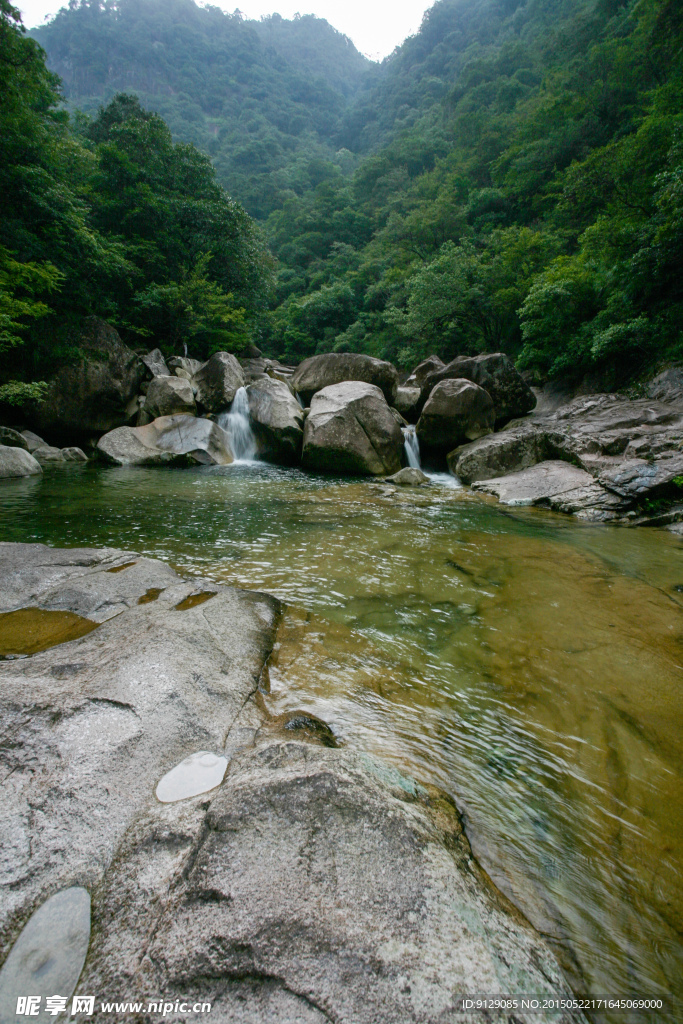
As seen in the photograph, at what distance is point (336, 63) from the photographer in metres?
94.2

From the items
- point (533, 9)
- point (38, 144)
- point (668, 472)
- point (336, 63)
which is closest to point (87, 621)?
point (668, 472)

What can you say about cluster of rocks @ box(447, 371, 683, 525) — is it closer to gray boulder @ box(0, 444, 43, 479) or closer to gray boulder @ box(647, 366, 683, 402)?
gray boulder @ box(647, 366, 683, 402)

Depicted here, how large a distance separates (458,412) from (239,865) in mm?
12272

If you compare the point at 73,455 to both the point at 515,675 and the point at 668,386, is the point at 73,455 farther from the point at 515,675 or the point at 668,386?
the point at 668,386

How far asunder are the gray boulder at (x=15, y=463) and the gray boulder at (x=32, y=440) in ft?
8.62

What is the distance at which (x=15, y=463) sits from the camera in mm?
9992

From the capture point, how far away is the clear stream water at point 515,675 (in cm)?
159

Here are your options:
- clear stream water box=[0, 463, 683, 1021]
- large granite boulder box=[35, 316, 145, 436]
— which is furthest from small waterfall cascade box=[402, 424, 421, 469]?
large granite boulder box=[35, 316, 145, 436]

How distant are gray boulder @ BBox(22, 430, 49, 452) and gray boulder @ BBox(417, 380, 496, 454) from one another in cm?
1168

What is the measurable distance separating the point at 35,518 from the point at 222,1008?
272 inches

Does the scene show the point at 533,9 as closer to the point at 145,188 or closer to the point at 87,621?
the point at 145,188

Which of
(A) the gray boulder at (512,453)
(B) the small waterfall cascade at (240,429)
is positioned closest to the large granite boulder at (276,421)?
(B) the small waterfall cascade at (240,429)

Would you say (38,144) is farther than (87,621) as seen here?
Yes

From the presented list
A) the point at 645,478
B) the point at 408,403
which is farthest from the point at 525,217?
the point at 645,478
